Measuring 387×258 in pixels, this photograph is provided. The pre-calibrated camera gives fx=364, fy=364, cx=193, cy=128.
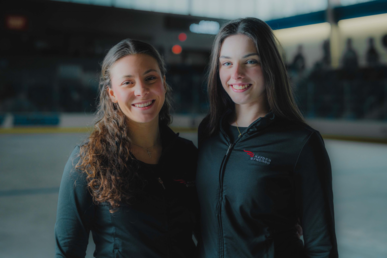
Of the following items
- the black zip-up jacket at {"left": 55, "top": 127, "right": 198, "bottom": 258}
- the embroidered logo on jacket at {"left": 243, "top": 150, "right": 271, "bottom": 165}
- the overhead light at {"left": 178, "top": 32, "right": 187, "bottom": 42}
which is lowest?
the black zip-up jacket at {"left": 55, "top": 127, "right": 198, "bottom": 258}

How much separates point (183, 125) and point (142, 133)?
52.8 ft

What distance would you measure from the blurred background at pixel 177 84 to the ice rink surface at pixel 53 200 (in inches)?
0.7

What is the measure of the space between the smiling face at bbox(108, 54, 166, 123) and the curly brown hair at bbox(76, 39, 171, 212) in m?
0.04

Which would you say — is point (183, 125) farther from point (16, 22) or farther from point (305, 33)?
point (16, 22)

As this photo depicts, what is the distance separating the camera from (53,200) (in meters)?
5.31

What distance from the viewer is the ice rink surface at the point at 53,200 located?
3.79 meters

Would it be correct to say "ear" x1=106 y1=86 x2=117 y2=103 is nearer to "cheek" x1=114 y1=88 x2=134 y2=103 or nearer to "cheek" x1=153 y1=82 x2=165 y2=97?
"cheek" x1=114 y1=88 x2=134 y2=103

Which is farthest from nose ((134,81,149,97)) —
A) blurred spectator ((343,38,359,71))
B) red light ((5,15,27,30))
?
red light ((5,15,27,30))

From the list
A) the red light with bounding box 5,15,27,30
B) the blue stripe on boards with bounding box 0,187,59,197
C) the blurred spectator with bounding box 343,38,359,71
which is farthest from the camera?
the red light with bounding box 5,15,27,30

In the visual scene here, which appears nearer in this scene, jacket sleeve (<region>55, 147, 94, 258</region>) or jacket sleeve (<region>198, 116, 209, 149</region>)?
jacket sleeve (<region>55, 147, 94, 258</region>)

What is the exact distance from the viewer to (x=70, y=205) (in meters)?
1.60

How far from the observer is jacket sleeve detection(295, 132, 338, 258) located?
1512 millimetres

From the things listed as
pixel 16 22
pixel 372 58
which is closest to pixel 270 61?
pixel 372 58

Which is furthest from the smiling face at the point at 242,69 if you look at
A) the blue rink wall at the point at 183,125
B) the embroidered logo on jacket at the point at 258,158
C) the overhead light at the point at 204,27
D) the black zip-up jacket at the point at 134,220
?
the overhead light at the point at 204,27
